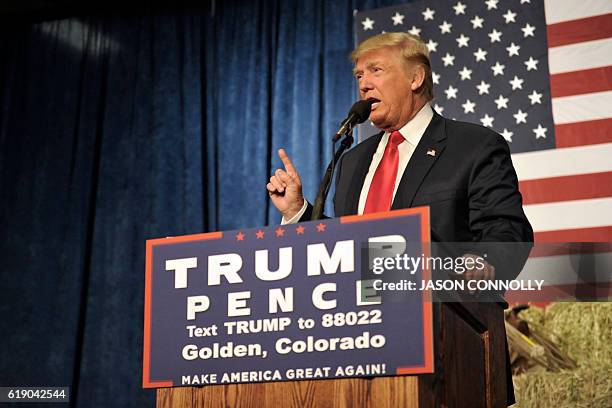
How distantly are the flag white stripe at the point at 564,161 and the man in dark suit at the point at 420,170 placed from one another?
1583mm

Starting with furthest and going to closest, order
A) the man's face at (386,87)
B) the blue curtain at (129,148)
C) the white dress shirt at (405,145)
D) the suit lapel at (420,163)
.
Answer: the blue curtain at (129,148) < the man's face at (386,87) < the white dress shirt at (405,145) < the suit lapel at (420,163)

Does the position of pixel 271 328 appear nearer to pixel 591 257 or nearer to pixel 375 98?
pixel 375 98

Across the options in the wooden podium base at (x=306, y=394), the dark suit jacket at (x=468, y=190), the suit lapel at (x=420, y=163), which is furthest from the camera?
the suit lapel at (x=420, y=163)

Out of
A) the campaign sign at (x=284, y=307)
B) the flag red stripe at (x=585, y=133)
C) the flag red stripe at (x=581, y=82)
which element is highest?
the flag red stripe at (x=581, y=82)

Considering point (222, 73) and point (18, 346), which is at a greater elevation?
point (222, 73)

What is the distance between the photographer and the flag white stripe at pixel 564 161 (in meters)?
3.75

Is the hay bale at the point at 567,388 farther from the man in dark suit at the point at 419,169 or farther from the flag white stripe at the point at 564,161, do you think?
the man in dark suit at the point at 419,169

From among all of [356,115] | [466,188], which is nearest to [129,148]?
[356,115]

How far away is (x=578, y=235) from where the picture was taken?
12.0ft

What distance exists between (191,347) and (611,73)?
2.81 metres

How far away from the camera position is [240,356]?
159 cm

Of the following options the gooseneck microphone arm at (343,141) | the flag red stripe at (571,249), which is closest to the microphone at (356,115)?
the gooseneck microphone arm at (343,141)

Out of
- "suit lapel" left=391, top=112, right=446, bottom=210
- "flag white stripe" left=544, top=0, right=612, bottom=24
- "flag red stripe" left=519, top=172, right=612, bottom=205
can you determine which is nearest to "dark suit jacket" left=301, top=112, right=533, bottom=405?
"suit lapel" left=391, top=112, right=446, bottom=210

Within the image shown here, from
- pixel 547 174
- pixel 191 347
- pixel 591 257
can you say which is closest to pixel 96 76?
pixel 547 174
